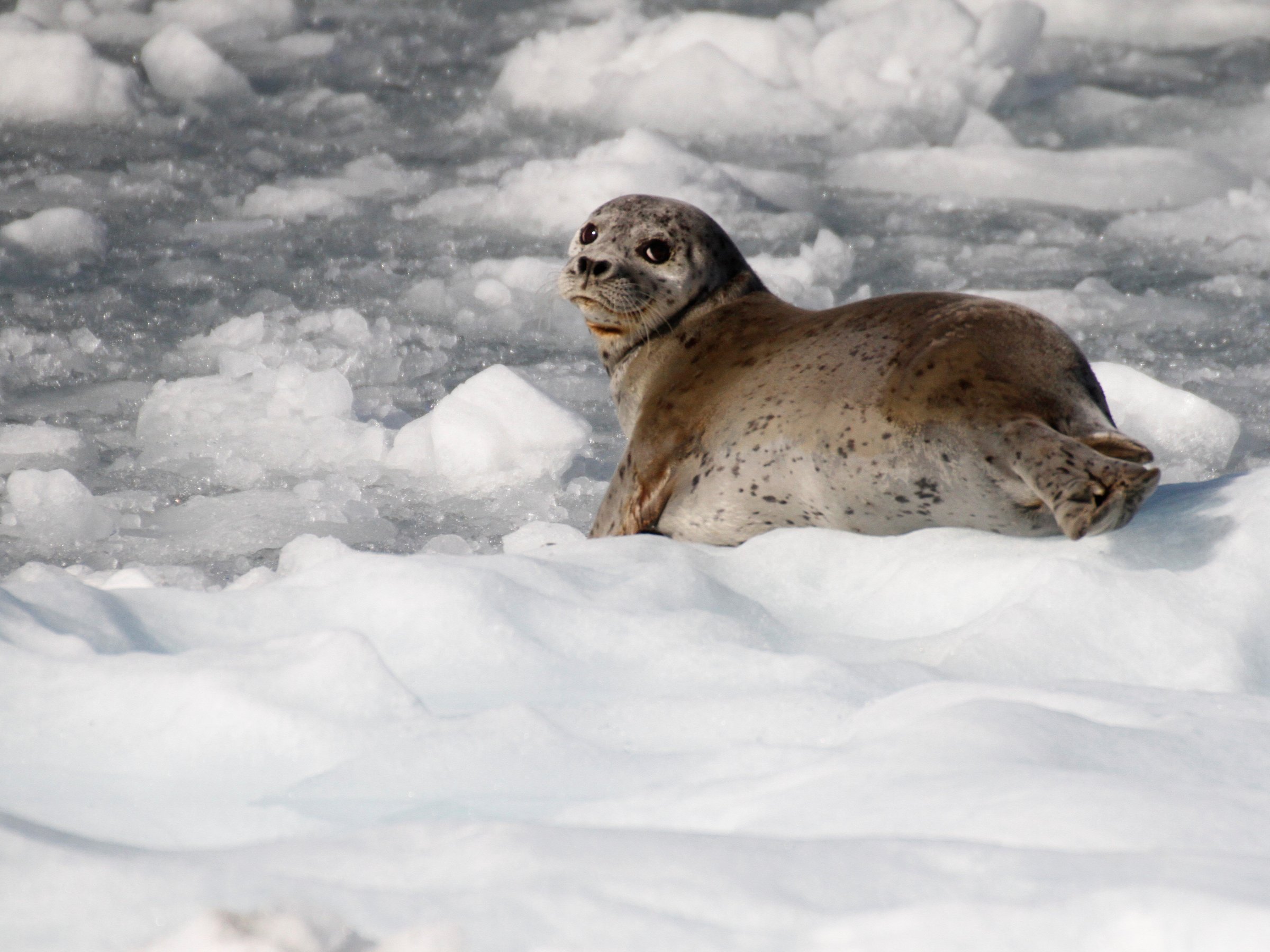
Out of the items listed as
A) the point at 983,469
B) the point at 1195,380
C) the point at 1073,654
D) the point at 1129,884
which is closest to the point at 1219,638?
the point at 1073,654

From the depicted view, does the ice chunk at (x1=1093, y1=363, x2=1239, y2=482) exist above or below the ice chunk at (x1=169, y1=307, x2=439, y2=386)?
above

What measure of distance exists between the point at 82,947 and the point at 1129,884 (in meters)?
0.85

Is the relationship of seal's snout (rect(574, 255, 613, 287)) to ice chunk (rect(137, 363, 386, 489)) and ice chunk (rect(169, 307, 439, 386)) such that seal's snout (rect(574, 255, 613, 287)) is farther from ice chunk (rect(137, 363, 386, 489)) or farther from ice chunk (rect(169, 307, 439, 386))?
ice chunk (rect(169, 307, 439, 386))

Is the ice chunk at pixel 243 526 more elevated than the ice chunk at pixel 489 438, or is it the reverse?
the ice chunk at pixel 489 438

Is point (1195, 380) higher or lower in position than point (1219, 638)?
lower

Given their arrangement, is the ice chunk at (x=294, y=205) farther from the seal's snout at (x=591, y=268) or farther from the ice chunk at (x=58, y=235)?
the seal's snout at (x=591, y=268)

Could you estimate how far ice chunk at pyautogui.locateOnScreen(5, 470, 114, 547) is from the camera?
3762 mm

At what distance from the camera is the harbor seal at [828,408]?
92.6 inches

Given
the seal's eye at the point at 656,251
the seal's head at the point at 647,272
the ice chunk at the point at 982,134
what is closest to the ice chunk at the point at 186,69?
the ice chunk at the point at 982,134

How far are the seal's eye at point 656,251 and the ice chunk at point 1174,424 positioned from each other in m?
1.50

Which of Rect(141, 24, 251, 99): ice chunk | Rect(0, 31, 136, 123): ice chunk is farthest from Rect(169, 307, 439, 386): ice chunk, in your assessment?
Rect(141, 24, 251, 99): ice chunk

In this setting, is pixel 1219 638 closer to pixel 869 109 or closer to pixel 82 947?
pixel 82 947

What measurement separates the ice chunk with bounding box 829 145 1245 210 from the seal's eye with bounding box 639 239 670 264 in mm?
3980

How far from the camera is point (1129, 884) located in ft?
3.61
